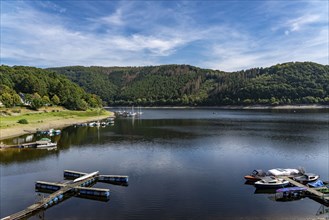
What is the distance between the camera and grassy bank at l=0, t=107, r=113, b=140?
8959 centimetres

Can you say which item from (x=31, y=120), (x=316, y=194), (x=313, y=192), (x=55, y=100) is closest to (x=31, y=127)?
(x=31, y=120)

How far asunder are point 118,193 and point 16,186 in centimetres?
1445

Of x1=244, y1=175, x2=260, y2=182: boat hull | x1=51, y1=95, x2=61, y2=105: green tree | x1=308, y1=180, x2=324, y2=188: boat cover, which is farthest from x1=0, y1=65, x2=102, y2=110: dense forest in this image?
x1=308, y1=180, x2=324, y2=188: boat cover

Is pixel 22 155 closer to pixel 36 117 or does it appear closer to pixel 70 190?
pixel 70 190

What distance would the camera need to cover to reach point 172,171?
157 feet

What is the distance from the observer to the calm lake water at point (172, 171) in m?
32.1

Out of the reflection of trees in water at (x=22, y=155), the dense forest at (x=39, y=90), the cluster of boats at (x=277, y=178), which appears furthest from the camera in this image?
the dense forest at (x=39, y=90)

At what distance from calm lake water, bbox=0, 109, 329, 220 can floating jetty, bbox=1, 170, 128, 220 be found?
108 centimetres

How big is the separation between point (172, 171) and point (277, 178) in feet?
52.3

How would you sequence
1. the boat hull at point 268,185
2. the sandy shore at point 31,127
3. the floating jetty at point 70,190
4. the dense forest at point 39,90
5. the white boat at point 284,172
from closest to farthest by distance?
the floating jetty at point 70,190
the boat hull at point 268,185
the white boat at point 284,172
the sandy shore at point 31,127
the dense forest at point 39,90

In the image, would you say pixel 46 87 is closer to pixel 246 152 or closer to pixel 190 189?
pixel 246 152

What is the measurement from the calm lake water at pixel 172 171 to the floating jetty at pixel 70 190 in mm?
1079

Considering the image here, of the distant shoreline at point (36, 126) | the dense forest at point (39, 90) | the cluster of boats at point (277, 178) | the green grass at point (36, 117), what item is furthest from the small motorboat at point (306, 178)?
the dense forest at point (39, 90)

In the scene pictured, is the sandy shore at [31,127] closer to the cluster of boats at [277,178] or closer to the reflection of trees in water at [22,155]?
the reflection of trees in water at [22,155]
